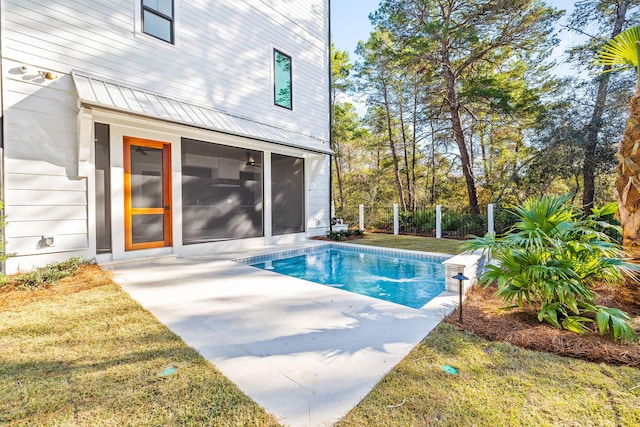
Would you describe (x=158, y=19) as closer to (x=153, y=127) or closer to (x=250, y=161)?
(x=153, y=127)

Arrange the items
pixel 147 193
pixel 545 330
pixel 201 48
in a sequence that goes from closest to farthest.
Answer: pixel 545 330
pixel 147 193
pixel 201 48

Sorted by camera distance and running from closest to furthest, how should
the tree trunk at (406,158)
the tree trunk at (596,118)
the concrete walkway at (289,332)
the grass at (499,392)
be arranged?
the grass at (499,392), the concrete walkway at (289,332), the tree trunk at (596,118), the tree trunk at (406,158)

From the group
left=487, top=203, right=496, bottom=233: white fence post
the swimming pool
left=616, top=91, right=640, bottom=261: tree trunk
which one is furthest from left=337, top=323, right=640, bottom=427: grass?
left=487, top=203, right=496, bottom=233: white fence post

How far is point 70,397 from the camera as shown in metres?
1.79

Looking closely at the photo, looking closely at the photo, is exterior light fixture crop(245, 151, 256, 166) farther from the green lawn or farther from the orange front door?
the green lawn

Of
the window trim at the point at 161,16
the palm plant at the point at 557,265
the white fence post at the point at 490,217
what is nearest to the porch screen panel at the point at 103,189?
the window trim at the point at 161,16

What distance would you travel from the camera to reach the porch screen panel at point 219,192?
655cm

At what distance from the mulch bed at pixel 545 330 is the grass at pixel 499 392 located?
14 cm

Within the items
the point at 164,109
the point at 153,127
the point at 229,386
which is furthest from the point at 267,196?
the point at 229,386

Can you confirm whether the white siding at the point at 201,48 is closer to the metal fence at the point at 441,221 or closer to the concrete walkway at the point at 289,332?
the concrete walkway at the point at 289,332

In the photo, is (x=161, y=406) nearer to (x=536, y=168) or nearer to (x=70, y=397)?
(x=70, y=397)

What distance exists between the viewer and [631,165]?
9.59 feet

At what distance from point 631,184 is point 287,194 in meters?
7.38

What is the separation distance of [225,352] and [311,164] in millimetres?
7484
